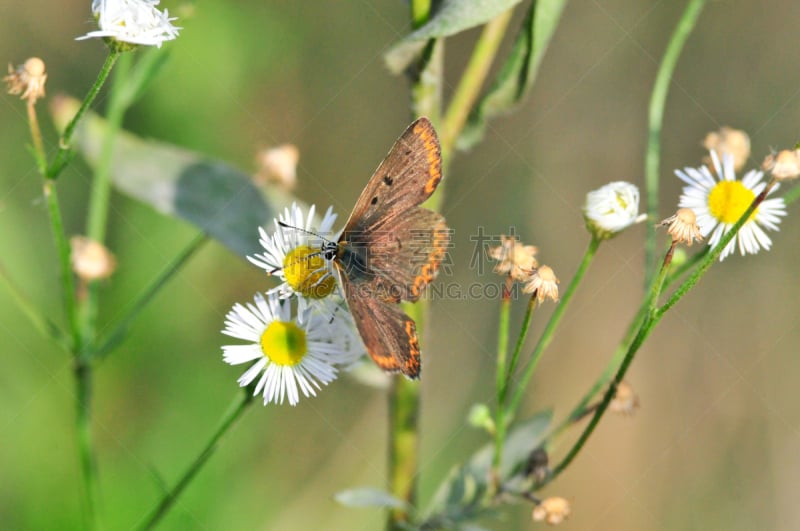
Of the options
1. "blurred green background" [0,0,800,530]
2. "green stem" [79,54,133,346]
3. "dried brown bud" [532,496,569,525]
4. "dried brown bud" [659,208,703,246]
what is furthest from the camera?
"blurred green background" [0,0,800,530]

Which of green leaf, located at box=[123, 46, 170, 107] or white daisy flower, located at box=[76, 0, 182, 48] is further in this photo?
green leaf, located at box=[123, 46, 170, 107]

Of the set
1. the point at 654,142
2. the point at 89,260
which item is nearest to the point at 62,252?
the point at 89,260

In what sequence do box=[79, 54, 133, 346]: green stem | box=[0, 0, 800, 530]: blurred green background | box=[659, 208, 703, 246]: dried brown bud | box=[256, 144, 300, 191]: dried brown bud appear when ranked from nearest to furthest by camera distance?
1. box=[659, 208, 703, 246]: dried brown bud
2. box=[79, 54, 133, 346]: green stem
3. box=[256, 144, 300, 191]: dried brown bud
4. box=[0, 0, 800, 530]: blurred green background

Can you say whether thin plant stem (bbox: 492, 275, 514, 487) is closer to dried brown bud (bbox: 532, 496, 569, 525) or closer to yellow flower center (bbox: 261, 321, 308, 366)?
dried brown bud (bbox: 532, 496, 569, 525)

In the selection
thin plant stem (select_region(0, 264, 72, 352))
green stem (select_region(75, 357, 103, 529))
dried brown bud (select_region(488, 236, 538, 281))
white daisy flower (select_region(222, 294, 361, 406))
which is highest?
dried brown bud (select_region(488, 236, 538, 281))

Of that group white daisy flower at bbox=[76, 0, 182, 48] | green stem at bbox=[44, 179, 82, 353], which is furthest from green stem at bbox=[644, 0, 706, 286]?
green stem at bbox=[44, 179, 82, 353]

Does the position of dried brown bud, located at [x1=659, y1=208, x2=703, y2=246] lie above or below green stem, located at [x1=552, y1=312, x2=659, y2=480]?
above

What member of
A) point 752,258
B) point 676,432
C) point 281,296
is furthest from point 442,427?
point 281,296
